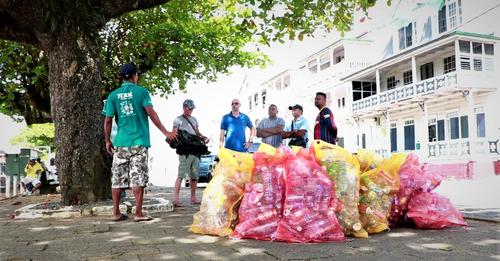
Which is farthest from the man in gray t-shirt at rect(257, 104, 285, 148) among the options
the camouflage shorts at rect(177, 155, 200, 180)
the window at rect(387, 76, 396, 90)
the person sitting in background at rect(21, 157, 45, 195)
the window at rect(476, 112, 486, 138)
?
the window at rect(387, 76, 396, 90)

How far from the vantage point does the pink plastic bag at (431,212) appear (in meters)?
4.58

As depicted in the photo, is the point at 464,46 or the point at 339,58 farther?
the point at 339,58

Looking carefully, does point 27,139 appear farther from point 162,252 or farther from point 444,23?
point 162,252

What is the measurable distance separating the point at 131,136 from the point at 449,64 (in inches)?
777

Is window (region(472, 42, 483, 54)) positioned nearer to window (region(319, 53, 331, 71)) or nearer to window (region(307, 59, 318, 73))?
window (region(319, 53, 331, 71))

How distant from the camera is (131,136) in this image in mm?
5250

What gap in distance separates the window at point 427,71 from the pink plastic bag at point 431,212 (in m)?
19.6

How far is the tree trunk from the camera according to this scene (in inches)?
259

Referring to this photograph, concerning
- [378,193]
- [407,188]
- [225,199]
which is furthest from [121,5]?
[407,188]

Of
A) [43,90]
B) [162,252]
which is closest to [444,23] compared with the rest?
[43,90]

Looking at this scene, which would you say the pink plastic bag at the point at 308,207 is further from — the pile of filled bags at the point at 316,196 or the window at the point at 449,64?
the window at the point at 449,64

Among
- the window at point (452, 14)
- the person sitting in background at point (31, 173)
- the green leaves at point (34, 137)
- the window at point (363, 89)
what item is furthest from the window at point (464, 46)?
the green leaves at point (34, 137)

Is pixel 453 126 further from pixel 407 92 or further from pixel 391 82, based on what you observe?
pixel 391 82

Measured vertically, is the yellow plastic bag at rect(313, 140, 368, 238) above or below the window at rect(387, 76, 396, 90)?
below
